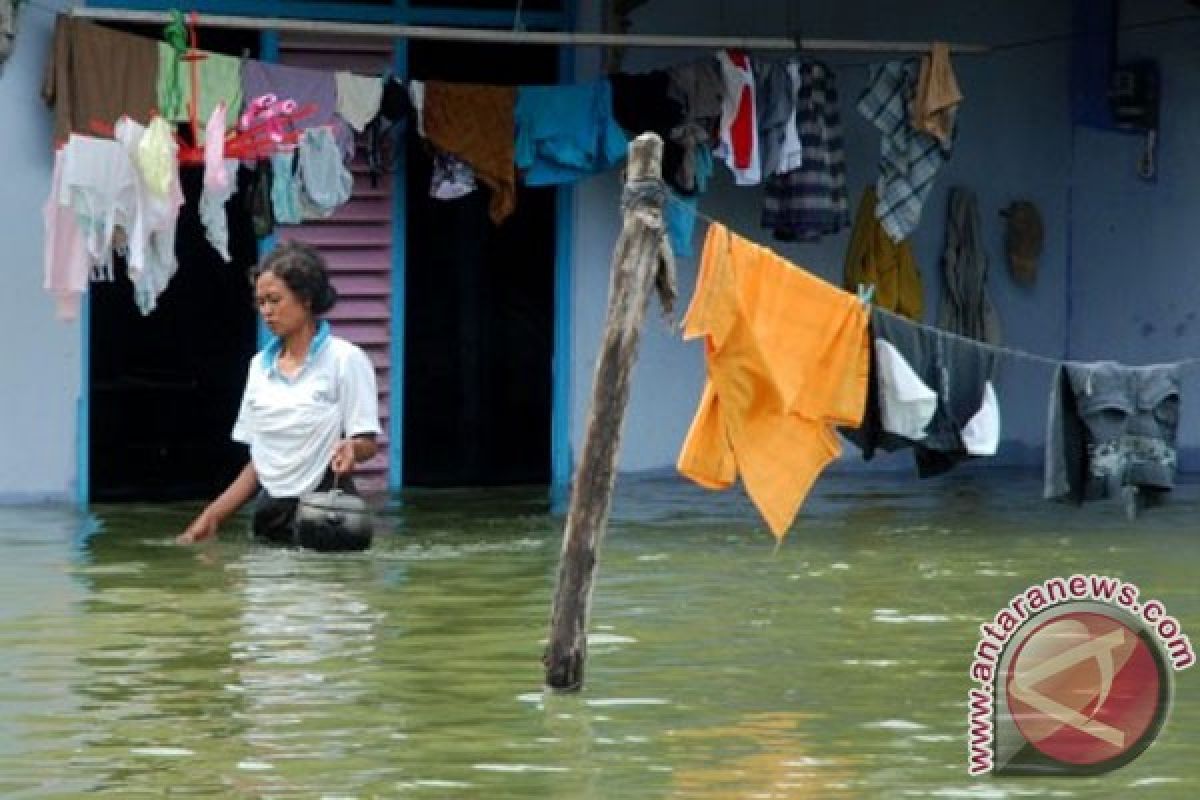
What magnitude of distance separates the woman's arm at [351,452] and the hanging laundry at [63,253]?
75.4 inches

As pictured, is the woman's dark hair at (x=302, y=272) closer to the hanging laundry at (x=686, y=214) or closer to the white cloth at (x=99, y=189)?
the white cloth at (x=99, y=189)

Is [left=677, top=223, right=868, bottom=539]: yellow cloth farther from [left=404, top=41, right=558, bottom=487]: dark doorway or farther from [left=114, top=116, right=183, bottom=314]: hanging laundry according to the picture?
[left=404, top=41, right=558, bottom=487]: dark doorway

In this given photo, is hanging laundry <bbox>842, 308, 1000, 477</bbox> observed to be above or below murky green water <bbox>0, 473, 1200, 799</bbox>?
above

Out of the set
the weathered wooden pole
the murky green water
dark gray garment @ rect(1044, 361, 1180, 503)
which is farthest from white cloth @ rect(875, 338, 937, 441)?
the weathered wooden pole

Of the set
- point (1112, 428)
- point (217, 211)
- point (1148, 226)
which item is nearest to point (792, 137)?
point (1148, 226)

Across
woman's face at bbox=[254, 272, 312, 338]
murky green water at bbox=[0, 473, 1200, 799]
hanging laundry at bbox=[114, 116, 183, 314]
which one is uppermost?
hanging laundry at bbox=[114, 116, 183, 314]

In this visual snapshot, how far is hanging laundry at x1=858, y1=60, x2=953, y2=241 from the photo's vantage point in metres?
17.5

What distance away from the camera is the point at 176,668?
1141cm

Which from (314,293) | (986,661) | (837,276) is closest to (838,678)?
(986,661)

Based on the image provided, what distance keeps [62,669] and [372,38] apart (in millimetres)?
6169

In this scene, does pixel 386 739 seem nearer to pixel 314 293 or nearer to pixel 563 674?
pixel 563 674

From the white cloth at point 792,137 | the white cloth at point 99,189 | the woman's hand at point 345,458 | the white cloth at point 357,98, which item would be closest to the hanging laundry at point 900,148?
the white cloth at point 792,137

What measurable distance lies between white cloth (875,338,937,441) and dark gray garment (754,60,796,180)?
5.43 meters

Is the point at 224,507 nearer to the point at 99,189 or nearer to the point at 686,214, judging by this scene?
the point at 99,189
